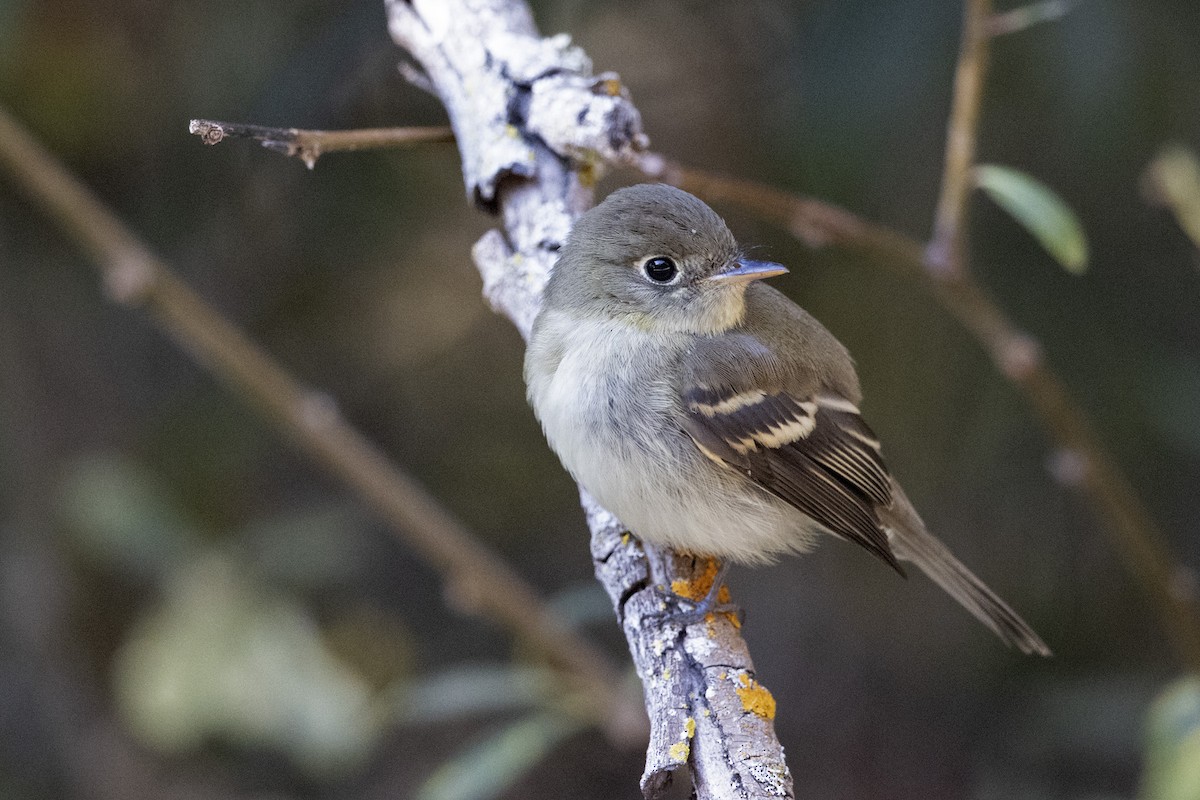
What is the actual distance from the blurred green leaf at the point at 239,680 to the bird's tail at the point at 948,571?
1.59 metres

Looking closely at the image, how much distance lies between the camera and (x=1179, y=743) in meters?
2.66

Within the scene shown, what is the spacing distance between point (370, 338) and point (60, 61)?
1.43 m

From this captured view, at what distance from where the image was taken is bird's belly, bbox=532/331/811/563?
256 cm

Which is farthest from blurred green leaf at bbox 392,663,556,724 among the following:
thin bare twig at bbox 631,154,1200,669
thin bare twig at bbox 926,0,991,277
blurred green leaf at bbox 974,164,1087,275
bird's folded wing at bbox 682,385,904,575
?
blurred green leaf at bbox 974,164,1087,275

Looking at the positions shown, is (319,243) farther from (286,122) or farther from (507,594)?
(507,594)

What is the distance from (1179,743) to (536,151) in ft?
6.20

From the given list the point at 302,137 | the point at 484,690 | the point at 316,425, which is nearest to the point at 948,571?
the point at 484,690

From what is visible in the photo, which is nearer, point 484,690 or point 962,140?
point 962,140

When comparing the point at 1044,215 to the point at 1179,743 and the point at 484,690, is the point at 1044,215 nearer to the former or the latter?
the point at 1179,743

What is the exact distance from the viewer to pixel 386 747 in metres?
4.91

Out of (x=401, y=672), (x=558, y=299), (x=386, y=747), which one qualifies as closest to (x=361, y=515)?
(x=401, y=672)

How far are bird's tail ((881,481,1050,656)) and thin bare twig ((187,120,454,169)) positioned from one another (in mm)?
1526

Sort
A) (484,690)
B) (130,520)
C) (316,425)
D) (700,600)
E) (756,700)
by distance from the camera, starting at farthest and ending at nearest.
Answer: (130,520) < (316,425) < (484,690) < (700,600) < (756,700)

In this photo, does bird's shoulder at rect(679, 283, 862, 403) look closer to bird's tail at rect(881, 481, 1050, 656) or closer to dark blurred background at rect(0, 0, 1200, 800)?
bird's tail at rect(881, 481, 1050, 656)
